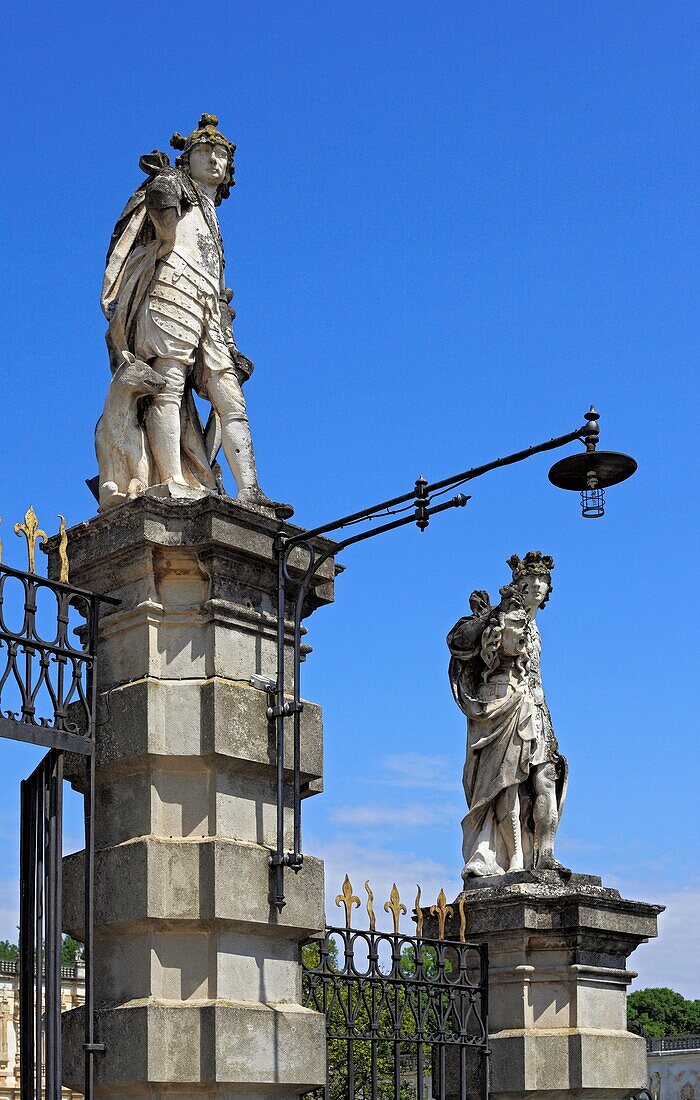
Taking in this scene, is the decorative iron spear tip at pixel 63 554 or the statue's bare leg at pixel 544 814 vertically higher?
the decorative iron spear tip at pixel 63 554

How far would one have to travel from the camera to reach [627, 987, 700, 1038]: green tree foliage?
73438mm

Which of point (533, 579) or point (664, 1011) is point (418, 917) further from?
point (664, 1011)

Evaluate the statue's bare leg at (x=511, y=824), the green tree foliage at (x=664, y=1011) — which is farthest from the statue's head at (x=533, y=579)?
the green tree foliage at (x=664, y=1011)

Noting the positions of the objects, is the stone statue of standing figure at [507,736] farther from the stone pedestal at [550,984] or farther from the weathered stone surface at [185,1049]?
the weathered stone surface at [185,1049]

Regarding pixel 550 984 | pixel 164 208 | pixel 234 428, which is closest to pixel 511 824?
pixel 550 984

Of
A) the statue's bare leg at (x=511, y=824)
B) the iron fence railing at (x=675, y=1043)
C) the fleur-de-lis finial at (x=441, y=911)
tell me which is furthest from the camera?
the iron fence railing at (x=675, y=1043)

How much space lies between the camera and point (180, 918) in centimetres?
727

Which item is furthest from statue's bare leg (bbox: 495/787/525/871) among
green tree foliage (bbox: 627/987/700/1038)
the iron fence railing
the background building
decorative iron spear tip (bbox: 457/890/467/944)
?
green tree foliage (bbox: 627/987/700/1038)

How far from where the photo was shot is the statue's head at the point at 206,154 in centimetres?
898

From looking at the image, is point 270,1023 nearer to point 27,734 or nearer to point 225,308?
point 27,734

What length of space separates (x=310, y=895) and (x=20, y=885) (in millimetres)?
1450

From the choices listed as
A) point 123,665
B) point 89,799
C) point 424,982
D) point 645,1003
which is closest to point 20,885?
point 89,799

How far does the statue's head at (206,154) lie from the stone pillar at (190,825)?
2.24 m

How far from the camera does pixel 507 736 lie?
11.3 meters
